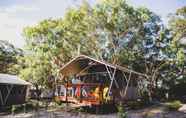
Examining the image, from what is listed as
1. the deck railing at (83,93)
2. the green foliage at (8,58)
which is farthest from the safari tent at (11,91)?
the green foliage at (8,58)

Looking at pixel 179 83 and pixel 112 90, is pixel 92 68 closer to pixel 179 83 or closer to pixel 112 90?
pixel 112 90

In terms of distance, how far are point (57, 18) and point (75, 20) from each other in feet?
12.3

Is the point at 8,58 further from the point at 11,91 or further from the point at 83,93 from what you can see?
the point at 83,93

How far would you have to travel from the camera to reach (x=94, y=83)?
2459 centimetres

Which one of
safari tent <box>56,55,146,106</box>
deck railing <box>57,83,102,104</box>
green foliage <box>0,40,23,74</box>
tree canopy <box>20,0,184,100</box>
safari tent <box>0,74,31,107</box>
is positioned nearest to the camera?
deck railing <box>57,83,102,104</box>

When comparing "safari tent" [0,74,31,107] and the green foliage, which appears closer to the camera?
"safari tent" [0,74,31,107]

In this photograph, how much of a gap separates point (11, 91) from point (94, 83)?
43.4ft

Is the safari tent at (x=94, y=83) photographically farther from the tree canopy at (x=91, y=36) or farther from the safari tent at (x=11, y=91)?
the tree canopy at (x=91, y=36)

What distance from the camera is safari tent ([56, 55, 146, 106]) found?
22.5 metres

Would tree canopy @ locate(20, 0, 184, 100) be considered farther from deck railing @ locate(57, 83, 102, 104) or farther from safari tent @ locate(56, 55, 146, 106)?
deck railing @ locate(57, 83, 102, 104)

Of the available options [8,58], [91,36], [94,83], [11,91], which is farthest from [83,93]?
[8,58]

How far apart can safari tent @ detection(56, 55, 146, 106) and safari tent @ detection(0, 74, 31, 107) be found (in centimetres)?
747

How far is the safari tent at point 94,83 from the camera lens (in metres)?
22.5

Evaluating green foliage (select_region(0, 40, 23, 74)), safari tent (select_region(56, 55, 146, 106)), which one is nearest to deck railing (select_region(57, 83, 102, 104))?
safari tent (select_region(56, 55, 146, 106))
